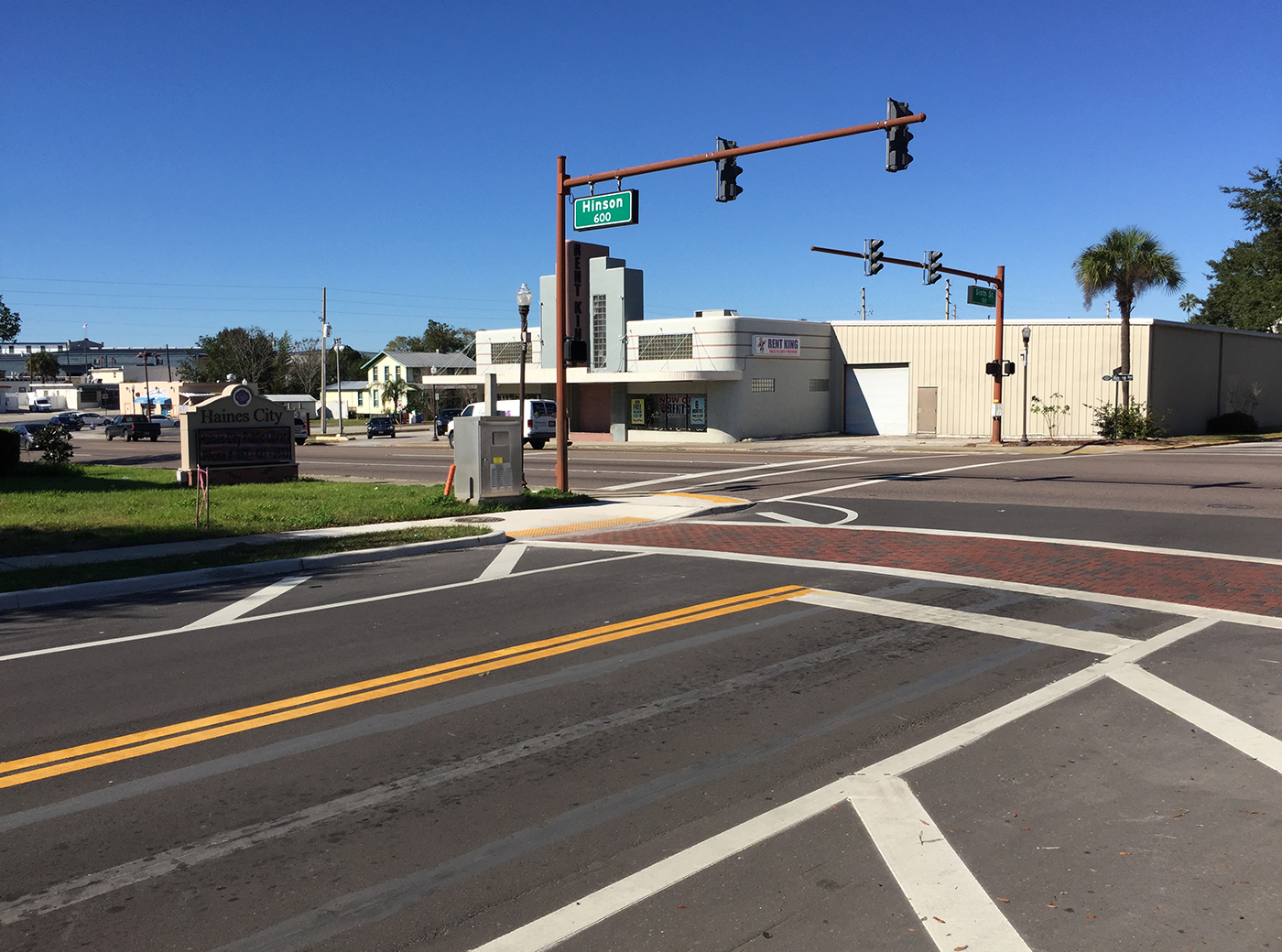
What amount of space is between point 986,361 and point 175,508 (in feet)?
119

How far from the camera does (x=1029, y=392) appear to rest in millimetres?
44000

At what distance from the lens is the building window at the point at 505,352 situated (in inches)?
2050

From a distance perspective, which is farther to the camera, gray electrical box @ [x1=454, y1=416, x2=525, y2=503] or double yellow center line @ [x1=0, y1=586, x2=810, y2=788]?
gray electrical box @ [x1=454, y1=416, x2=525, y2=503]

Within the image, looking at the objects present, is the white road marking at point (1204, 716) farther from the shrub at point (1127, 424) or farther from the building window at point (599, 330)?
the building window at point (599, 330)

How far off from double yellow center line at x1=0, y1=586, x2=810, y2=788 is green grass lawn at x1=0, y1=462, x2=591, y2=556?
8022 millimetres

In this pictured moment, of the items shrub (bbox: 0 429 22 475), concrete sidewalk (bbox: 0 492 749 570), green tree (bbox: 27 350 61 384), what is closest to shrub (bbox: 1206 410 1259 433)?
concrete sidewalk (bbox: 0 492 749 570)

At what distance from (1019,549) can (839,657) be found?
631cm

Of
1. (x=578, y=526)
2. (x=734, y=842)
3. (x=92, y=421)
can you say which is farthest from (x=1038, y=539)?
(x=92, y=421)

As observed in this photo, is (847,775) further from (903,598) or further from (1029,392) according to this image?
(1029,392)

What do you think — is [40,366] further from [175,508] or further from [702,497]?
[702,497]

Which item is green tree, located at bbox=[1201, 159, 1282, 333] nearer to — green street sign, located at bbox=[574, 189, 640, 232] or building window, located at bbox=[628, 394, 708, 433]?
building window, located at bbox=[628, 394, 708, 433]

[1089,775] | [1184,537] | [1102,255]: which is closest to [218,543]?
[1089,775]

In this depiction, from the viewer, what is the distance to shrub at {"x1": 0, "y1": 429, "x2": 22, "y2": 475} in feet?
80.5

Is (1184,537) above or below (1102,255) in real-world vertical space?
below
